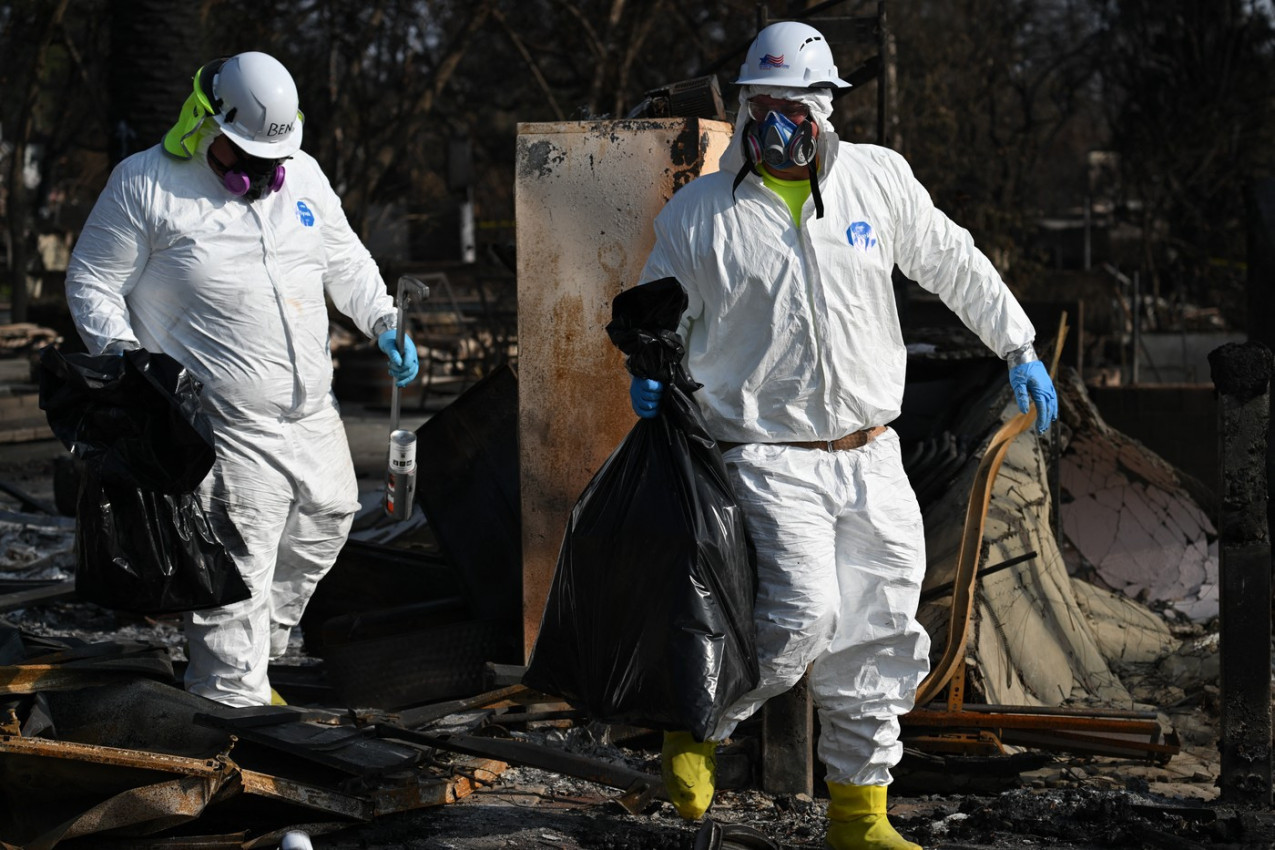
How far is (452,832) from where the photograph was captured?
154 inches

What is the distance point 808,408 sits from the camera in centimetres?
363

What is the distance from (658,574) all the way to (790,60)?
129 centimetres

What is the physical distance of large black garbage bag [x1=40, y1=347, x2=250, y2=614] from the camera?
158 inches

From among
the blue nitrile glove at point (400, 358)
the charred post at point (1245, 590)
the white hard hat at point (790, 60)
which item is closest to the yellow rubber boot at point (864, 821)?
the charred post at point (1245, 590)

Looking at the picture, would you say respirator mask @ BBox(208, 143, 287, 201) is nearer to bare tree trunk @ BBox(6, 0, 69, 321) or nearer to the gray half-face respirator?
the gray half-face respirator

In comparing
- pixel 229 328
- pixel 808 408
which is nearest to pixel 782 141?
pixel 808 408

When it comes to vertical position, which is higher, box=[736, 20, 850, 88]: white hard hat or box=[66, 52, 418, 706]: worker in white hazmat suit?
box=[736, 20, 850, 88]: white hard hat

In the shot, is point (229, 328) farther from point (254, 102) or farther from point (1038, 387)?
point (1038, 387)

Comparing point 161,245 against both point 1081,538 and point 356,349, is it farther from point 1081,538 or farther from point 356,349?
point 356,349

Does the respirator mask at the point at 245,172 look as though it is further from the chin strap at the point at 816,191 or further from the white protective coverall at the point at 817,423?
the chin strap at the point at 816,191

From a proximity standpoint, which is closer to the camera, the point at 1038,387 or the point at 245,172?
the point at 1038,387

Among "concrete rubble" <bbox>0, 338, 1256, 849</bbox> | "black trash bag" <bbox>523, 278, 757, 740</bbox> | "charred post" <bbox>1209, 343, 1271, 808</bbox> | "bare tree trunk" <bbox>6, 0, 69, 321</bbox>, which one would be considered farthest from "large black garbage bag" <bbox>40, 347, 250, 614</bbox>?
"bare tree trunk" <bbox>6, 0, 69, 321</bbox>

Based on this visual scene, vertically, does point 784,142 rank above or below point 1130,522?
above

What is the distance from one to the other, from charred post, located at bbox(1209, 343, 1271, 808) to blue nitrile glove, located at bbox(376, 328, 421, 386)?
2.33 m
